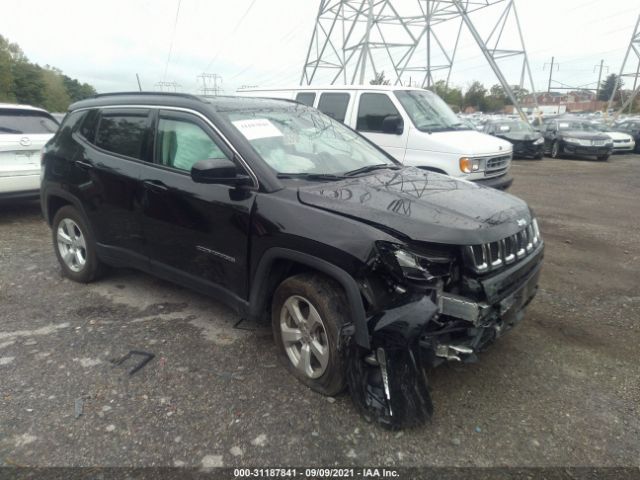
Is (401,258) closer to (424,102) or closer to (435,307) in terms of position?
(435,307)

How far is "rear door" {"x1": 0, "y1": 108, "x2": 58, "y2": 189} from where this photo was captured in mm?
6215

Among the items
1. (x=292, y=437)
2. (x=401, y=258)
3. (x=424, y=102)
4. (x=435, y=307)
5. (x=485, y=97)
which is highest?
(x=485, y=97)

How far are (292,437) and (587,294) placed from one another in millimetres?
3327

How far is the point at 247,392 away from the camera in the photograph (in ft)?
9.39

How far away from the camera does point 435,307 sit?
2.32m

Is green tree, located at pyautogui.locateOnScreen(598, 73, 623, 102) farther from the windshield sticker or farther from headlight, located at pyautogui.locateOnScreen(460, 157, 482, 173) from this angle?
the windshield sticker

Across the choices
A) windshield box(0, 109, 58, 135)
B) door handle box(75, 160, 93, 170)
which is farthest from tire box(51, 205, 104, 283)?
windshield box(0, 109, 58, 135)

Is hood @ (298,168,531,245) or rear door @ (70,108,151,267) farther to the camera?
rear door @ (70,108,151,267)

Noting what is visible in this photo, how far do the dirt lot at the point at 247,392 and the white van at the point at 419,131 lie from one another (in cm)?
267

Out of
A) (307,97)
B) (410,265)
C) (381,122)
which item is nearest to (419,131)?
(381,122)

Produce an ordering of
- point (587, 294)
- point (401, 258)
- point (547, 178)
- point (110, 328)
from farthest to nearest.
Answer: point (547, 178)
point (587, 294)
point (110, 328)
point (401, 258)

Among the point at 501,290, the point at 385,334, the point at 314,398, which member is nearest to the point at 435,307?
the point at 385,334

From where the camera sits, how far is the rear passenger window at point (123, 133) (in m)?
3.73

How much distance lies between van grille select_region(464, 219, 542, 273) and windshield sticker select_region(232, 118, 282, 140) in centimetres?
167
